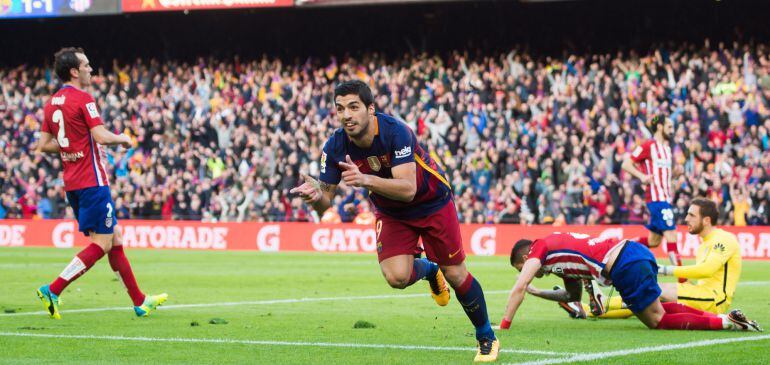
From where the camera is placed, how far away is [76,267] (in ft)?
36.6

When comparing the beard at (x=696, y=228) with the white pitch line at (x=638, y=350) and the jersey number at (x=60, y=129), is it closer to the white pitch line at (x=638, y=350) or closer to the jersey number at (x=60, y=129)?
the white pitch line at (x=638, y=350)

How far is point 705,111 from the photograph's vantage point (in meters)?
28.4

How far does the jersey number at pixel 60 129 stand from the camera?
37.1 feet

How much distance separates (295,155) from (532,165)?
7314 mm

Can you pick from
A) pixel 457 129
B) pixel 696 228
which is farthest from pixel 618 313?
pixel 457 129

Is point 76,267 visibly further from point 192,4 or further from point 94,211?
point 192,4

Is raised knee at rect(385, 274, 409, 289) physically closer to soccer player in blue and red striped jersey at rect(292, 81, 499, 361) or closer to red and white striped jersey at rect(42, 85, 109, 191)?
soccer player in blue and red striped jersey at rect(292, 81, 499, 361)

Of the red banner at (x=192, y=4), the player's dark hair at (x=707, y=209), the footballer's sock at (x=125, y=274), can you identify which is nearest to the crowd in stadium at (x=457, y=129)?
the red banner at (x=192, y=4)

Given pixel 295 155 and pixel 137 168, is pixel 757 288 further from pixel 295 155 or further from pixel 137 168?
pixel 137 168

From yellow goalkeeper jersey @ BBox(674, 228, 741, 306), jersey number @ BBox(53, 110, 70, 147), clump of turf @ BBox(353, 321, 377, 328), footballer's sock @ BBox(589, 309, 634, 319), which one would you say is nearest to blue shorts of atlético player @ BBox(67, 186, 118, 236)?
jersey number @ BBox(53, 110, 70, 147)

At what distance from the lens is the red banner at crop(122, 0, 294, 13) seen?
Answer: 35000 millimetres

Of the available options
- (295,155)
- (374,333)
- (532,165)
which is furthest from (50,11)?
(374,333)

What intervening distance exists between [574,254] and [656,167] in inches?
316

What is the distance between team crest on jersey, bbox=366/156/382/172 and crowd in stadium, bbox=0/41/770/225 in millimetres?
18946
